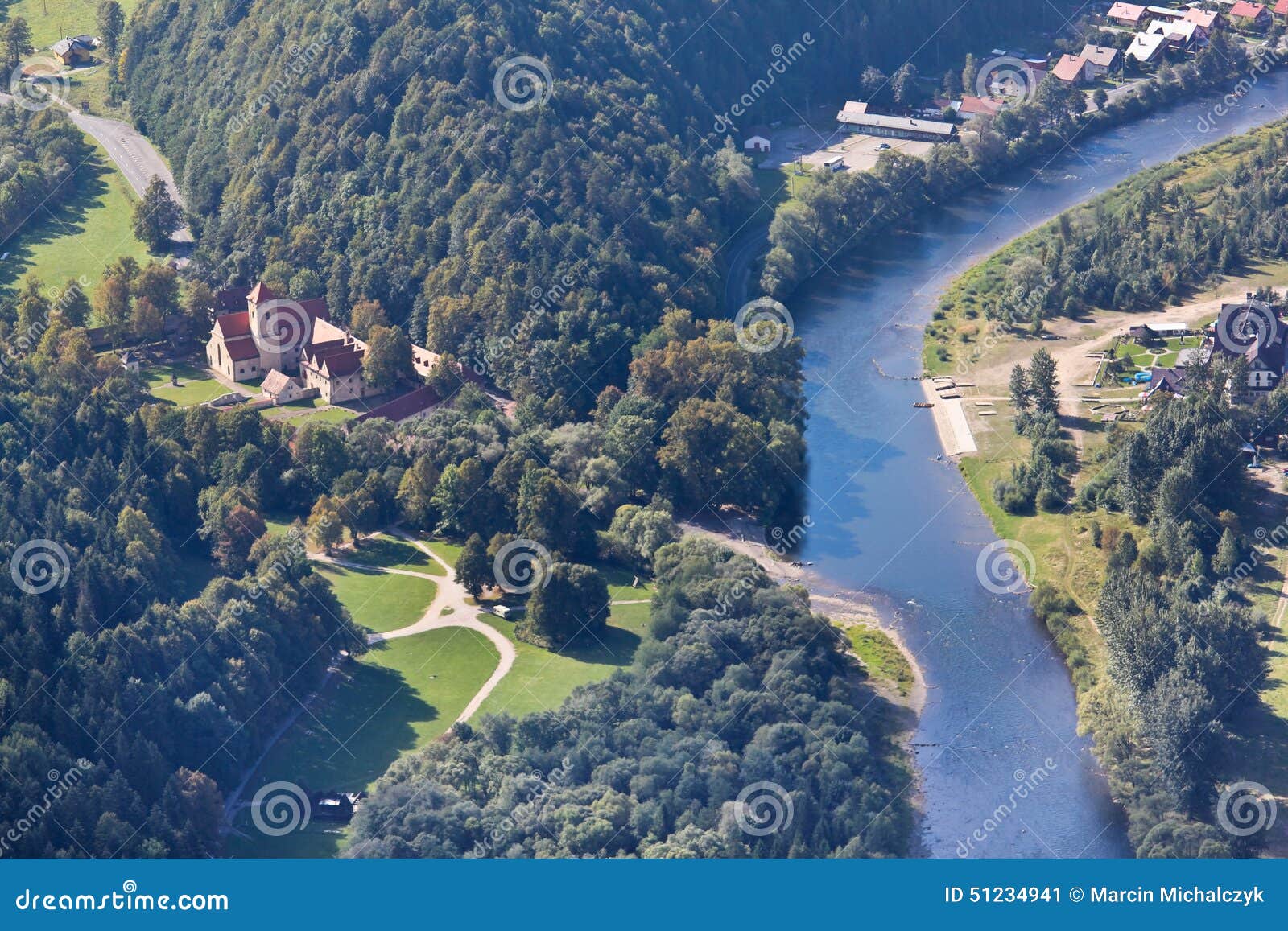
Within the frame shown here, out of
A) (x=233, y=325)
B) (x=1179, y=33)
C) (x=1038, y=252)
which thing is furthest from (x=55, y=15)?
(x=1179, y=33)

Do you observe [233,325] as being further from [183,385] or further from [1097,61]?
[1097,61]

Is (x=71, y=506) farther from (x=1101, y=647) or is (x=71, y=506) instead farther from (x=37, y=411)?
(x=1101, y=647)

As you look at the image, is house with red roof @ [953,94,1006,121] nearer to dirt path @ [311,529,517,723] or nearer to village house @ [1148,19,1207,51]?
village house @ [1148,19,1207,51]

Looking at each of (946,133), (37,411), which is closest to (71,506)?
(37,411)

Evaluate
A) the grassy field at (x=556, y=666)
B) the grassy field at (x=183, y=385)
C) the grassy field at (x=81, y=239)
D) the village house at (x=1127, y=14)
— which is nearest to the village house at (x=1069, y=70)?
the village house at (x=1127, y=14)

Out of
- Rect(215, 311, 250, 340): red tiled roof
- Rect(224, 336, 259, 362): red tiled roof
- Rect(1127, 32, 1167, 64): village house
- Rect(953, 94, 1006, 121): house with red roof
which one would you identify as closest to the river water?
Rect(953, 94, 1006, 121): house with red roof

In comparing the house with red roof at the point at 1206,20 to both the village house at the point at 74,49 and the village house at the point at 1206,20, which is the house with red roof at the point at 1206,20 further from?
the village house at the point at 74,49
